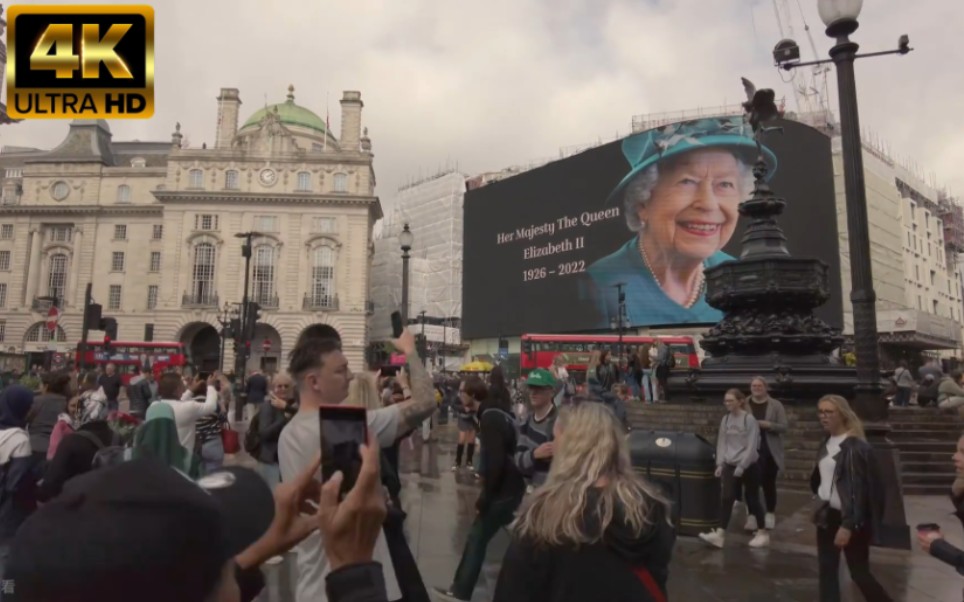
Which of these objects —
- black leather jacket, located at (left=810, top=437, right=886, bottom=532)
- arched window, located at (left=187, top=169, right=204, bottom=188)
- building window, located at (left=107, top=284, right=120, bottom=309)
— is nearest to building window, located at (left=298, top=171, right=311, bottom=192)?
arched window, located at (left=187, top=169, right=204, bottom=188)

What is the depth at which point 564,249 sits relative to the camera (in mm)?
53750

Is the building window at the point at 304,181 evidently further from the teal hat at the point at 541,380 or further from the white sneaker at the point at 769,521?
the teal hat at the point at 541,380

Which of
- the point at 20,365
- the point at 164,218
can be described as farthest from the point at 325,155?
the point at 20,365

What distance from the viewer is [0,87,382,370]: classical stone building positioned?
55.6 metres

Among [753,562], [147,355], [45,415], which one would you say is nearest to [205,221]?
[147,355]

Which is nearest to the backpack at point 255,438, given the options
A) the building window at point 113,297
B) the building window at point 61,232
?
the building window at point 113,297

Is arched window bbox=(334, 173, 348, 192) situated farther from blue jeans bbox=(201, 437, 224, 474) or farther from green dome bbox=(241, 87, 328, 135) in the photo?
blue jeans bbox=(201, 437, 224, 474)

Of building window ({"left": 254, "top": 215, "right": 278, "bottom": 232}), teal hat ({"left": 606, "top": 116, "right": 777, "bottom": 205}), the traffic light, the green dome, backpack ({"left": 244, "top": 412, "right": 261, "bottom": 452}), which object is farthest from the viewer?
the green dome

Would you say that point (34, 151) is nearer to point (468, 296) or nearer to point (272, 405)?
point (468, 296)

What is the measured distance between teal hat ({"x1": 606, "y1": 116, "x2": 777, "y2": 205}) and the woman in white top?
1663 inches

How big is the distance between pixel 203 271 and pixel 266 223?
673cm

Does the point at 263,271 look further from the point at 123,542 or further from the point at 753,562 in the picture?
the point at 123,542

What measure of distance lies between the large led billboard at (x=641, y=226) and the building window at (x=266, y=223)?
1851 cm

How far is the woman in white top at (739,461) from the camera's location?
6.84 m
